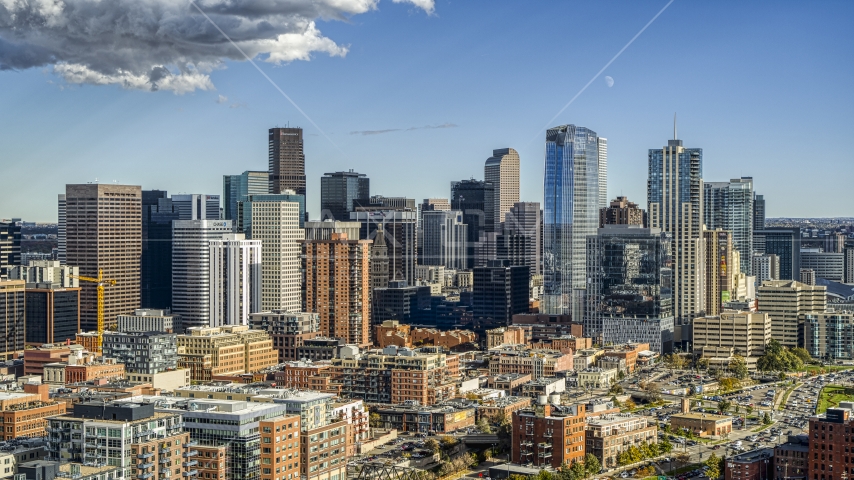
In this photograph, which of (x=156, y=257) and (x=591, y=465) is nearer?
(x=591, y=465)

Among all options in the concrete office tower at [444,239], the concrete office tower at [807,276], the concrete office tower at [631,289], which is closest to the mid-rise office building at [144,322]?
the concrete office tower at [631,289]

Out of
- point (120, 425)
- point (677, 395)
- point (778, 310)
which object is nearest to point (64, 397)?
point (120, 425)

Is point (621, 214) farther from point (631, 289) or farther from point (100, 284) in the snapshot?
point (100, 284)

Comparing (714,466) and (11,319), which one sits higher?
(11,319)

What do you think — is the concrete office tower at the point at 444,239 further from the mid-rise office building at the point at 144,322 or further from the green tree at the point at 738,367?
the green tree at the point at 738,367

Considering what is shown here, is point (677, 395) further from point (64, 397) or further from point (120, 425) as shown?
point (120, 425)

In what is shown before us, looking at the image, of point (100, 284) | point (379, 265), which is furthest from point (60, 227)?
point (379, 265)

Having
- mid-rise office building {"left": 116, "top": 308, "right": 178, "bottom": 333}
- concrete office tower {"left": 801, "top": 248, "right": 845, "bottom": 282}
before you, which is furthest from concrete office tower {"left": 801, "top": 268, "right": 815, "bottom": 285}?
mid-rise office building {"left": 116, "top": 308, "right": 178, "bottom": 333}
